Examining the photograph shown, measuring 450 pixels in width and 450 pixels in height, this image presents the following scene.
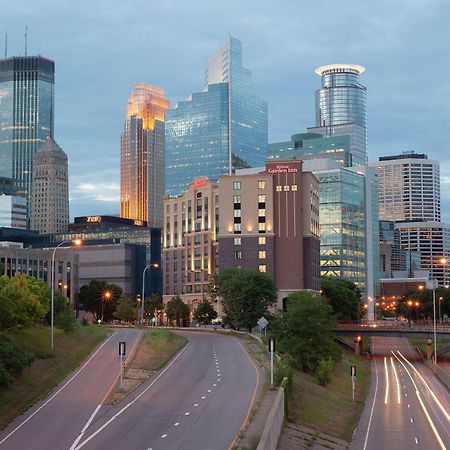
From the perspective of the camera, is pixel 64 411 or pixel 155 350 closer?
pixel 64 411

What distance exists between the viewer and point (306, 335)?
109312mm

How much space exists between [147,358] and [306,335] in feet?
92.3

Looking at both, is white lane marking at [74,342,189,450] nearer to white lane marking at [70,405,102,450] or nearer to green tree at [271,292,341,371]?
white lane marking at [70,405,102,450]

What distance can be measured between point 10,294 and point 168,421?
35.0 metres

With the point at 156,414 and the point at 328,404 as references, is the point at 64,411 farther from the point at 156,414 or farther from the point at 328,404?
the point at 328,404

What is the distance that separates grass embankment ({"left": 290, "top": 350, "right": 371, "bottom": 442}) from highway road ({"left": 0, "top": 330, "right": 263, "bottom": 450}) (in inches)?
175

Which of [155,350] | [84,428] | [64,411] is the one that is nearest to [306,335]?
[155,350]

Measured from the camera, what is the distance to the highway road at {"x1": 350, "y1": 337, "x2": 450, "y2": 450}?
239ft

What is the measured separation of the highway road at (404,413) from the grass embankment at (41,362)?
82.5ft

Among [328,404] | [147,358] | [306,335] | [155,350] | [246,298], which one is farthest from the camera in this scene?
[246,298]

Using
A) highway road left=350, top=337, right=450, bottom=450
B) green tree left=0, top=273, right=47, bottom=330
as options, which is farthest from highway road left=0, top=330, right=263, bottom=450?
highway road left=350, top=337, right=450, bottom=450

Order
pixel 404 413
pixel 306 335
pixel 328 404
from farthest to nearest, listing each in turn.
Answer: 1. pixel 306 335
2. pixel 404 413
3. pixel 328 404

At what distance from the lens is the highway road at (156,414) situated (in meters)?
49.7

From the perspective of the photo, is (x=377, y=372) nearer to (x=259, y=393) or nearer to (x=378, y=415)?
(x=378, y=415)
